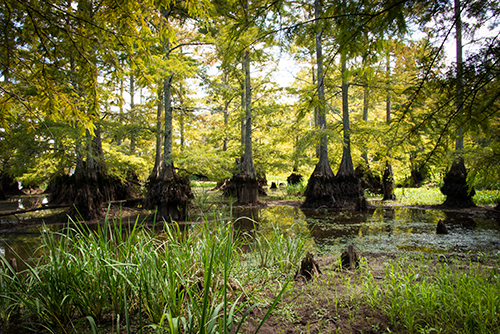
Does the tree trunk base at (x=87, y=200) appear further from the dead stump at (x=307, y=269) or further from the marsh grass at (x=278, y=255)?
the dead stump at (x=307, y=269)

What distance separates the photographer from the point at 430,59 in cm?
265

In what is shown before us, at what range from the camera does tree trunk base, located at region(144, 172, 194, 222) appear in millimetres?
8094

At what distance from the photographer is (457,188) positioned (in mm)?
9414

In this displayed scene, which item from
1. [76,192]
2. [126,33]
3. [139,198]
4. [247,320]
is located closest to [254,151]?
[139,198]

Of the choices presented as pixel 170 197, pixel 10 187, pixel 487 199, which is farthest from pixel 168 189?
pixel 10 187

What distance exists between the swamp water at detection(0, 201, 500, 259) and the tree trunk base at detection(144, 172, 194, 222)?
6.28 ft


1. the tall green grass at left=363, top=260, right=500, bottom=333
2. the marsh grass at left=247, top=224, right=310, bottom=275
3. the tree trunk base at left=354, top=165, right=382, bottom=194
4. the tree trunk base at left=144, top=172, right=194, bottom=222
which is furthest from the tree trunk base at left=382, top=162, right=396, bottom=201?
the tall green grass at left=363, top=260, right=500, bottom=333

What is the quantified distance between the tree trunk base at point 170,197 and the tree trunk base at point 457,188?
28.5 ft

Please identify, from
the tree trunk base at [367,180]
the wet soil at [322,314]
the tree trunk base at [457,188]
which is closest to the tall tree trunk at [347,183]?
the tree trunk base at [457,188]

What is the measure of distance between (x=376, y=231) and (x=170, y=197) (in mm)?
5500

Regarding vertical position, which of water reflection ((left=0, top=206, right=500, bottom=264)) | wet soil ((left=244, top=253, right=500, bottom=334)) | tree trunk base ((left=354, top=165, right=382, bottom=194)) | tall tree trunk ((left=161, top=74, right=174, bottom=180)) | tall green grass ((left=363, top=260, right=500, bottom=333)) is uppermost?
tall tree trunk ((left=161, top=74, right=174, bottom=180))

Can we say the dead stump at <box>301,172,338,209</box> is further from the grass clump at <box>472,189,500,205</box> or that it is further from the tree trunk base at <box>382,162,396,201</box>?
the grass clump at <box>472,189,500,205</box>

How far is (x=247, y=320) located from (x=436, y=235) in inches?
217

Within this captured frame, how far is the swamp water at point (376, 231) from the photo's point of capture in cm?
506
